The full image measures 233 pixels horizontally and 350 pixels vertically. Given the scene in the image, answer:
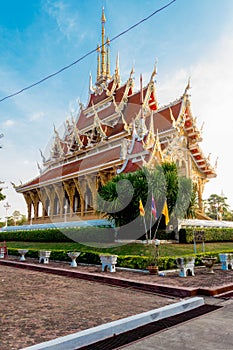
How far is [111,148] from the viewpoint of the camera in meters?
21.5

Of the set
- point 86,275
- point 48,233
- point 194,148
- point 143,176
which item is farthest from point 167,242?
point 194,148

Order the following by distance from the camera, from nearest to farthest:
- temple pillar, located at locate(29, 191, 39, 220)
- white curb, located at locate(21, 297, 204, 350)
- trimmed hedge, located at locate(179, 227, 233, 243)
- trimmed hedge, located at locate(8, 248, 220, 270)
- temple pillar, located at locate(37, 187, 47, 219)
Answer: white curb, located at locate(21, 297, 204, 350) < trimmed hedge, located at locate(8, 248, 220, 270) < trimmed hedge, located at locate(179, 227, 233, 243) < temple pillar, located at locate(37, 187, 47, 219) < temple pillar, located at locate(29, 191, 39, 220)

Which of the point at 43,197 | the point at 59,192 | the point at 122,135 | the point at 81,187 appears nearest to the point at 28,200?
the point at 43,197

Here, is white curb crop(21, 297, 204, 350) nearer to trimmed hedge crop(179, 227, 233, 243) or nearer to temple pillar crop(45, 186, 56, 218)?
trimmed hedge crop(179, 227, 233, 243)

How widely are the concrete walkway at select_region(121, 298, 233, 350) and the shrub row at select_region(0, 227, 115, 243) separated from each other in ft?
33.7

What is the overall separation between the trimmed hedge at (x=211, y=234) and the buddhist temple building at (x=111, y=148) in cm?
345

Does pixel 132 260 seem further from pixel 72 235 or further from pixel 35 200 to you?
pixel 35 200

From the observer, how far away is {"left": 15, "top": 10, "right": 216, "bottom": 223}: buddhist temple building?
17516 millimetres

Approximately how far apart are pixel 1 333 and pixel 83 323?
989 millimetres

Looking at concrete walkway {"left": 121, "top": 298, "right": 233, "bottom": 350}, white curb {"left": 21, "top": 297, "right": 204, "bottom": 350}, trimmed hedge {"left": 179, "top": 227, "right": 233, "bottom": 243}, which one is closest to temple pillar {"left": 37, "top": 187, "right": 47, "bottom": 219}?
trimmed hedge {"left": 179, "top": 227, "right": 233, "bottom": 243}

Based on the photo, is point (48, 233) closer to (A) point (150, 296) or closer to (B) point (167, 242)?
(B) point (167, 242)

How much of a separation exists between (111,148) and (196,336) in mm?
18504

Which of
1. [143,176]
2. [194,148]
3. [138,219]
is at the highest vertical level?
[194,148]

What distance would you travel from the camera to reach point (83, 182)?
22.2m
